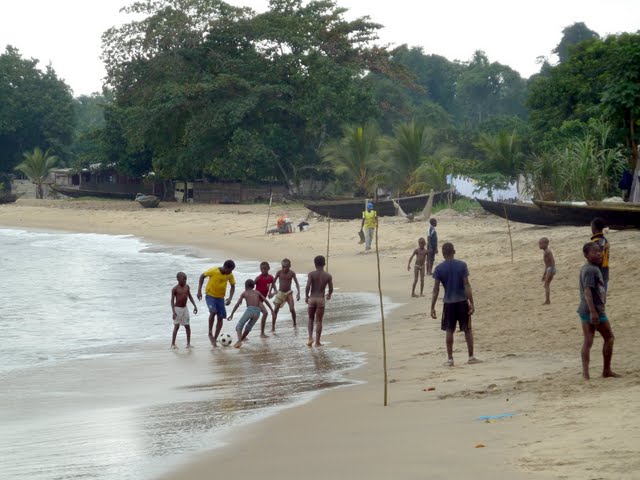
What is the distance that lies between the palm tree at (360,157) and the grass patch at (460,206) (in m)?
4.99

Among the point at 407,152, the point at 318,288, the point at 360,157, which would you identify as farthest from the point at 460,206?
the point at 318,288

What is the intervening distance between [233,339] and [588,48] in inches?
978

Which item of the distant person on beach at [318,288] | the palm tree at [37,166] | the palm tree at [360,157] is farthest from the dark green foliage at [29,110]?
the distant person on beach at [318,288]

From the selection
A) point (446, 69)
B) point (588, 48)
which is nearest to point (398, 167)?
point (588, 48)

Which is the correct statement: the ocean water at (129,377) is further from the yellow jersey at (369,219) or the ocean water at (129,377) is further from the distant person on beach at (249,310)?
the yellow jersey at (369,219)

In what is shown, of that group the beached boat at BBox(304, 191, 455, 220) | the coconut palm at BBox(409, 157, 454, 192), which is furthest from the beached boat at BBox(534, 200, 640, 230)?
the coconut palm at BBox(409, 157, 454, 192)

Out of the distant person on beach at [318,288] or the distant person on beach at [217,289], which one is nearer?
the distant person on beach at [318,288]

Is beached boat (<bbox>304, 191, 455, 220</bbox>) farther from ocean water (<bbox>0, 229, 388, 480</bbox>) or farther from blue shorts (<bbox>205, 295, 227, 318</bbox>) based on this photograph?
blue shorts (<bbox>205, 295, 227, 318</bbox>)

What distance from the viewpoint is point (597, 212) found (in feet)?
66.6

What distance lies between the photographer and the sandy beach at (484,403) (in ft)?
19.6

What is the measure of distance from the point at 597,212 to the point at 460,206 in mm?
13458

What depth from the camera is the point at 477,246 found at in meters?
24.2

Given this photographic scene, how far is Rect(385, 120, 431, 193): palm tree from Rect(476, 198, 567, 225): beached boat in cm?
951

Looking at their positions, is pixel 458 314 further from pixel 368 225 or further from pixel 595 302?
pixel 368 225
